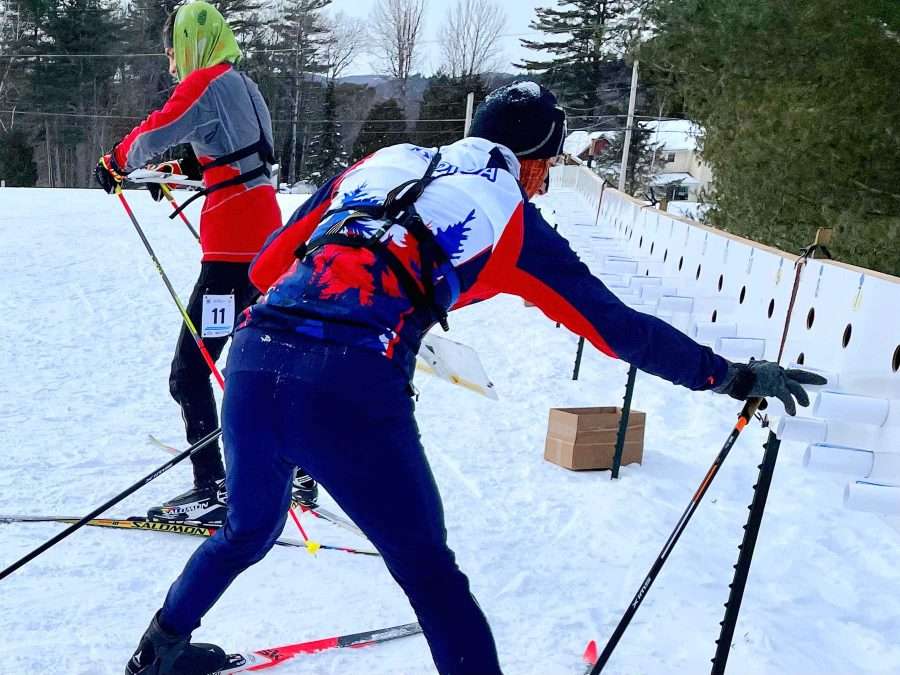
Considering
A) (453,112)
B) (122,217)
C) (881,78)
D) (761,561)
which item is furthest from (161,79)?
(761,561)

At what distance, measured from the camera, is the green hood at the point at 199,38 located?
3.28 m

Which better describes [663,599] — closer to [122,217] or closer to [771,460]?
[771,460]

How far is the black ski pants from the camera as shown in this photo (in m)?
3.39

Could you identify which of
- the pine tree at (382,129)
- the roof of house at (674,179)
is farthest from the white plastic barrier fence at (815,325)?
the roof of house at (674,179)

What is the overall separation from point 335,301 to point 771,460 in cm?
144

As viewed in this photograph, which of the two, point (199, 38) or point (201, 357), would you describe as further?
point (201, 357)

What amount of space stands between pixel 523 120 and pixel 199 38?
1822 millimetres

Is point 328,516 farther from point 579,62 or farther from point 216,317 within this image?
point 579,62

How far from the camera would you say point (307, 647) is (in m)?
2.62

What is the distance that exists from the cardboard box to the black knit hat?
2587 millimetres

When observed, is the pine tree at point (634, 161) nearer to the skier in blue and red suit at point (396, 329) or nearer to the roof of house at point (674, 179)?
the roof of house at point (674, 179)

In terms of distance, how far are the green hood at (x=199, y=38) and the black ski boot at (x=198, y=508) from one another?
1.72 meters

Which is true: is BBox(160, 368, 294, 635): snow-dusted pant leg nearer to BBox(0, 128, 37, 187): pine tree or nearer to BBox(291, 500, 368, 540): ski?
BBox(291, 500, 368, 540): ski

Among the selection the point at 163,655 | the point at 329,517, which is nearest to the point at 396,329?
the point at 163,655
